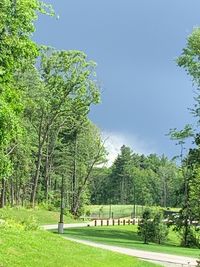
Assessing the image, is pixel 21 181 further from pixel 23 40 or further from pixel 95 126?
pixel 23 40

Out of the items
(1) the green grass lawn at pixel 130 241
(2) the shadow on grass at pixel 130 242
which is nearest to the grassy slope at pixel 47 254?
(2) the shadow on grass at pixel 130 242

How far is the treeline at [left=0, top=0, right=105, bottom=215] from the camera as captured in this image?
1527 centimetres

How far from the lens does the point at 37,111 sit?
59562 mm

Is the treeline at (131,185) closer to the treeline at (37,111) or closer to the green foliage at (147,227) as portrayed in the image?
the treeline at (37,111)

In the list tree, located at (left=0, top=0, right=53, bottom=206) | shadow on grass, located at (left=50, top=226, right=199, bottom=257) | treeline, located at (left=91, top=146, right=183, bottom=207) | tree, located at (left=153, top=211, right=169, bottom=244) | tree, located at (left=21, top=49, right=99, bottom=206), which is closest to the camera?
tree, located at (left=0, top=0, right=53, bottom=206)

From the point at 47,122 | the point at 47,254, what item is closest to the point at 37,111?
the point at 47,122

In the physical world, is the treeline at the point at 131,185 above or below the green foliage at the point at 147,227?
above

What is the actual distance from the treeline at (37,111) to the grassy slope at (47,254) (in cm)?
230

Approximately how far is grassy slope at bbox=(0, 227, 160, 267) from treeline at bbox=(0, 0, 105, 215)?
2302 mm

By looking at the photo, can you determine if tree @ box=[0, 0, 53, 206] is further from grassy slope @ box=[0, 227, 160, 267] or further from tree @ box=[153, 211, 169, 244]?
tree @ box=[153, 211, 169, 244]

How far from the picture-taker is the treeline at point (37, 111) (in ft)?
50.1

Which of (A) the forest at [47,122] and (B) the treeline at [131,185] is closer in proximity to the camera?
(A) the forest at [47,122]

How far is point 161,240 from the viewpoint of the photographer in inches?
1714

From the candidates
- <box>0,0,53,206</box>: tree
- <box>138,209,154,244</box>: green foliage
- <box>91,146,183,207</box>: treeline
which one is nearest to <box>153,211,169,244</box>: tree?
<box>138,209,154,244</box>: green foliage
